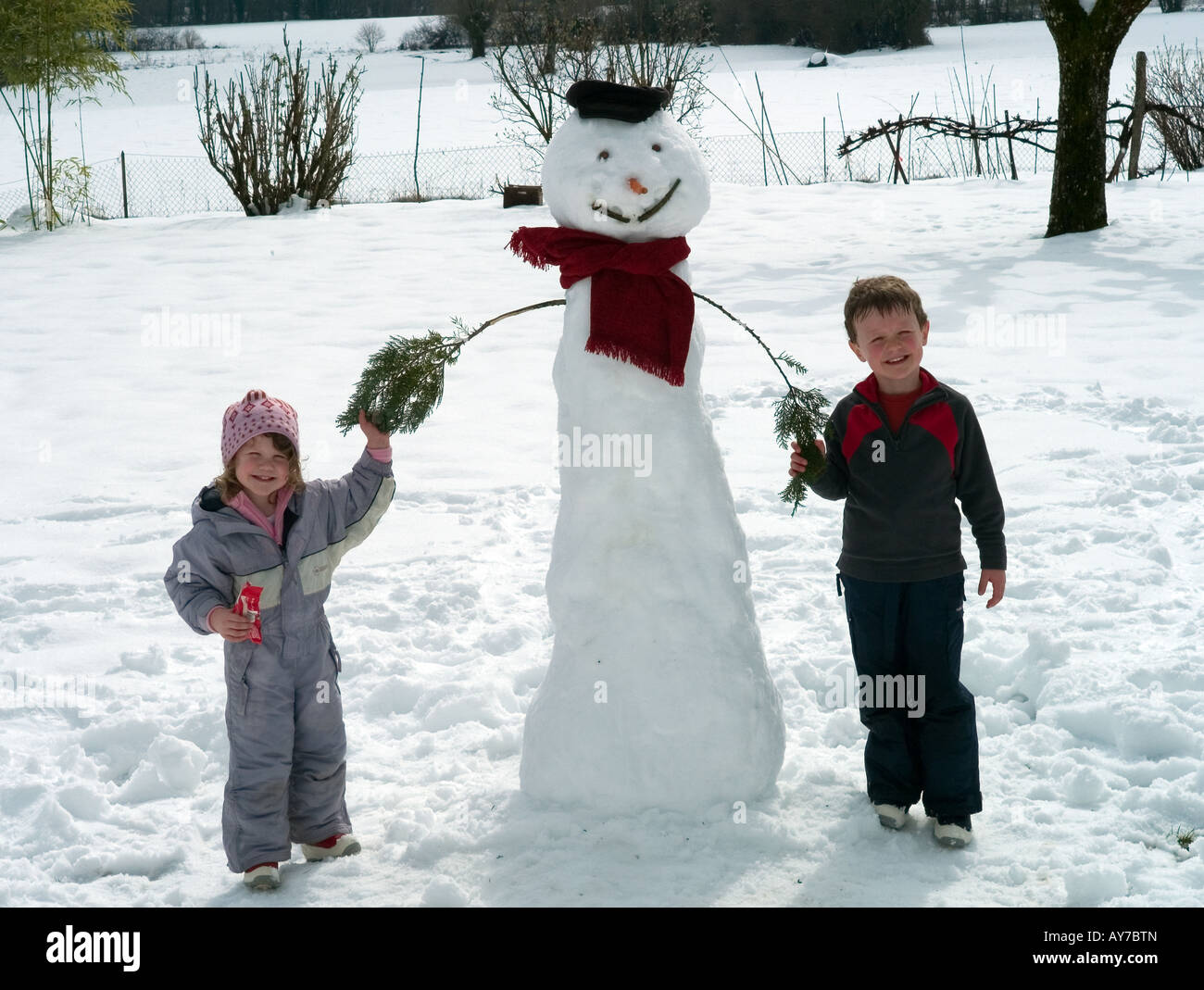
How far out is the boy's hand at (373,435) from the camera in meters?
2.67

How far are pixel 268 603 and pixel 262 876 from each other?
63cm

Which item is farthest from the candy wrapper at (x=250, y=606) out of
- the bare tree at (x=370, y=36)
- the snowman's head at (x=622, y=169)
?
the bare tree at (x=370, y=36)

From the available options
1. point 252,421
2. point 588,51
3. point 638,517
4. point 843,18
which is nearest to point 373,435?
point 252,421

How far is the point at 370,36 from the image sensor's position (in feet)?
142

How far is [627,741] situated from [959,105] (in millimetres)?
22566

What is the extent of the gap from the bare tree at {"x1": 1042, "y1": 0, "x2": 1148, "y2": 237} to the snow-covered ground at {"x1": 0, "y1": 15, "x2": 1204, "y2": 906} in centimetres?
34

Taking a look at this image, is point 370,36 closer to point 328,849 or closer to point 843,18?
point 843,18

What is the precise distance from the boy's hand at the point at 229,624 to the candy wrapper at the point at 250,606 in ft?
0.11

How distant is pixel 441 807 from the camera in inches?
117

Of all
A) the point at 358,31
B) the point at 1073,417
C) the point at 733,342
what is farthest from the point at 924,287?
the point at 358,31

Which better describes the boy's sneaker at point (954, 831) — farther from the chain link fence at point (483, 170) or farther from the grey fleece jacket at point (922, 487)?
the chain link fence at point (483, 170)

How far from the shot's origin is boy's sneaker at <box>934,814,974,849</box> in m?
2.64

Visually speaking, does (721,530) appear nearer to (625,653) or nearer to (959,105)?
(625,653)

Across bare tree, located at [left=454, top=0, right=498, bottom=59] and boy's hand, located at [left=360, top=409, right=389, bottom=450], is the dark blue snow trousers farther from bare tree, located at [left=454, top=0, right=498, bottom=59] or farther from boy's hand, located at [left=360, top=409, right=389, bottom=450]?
bare tree, located at [left=454, top=0, right=498, bottom=59]
